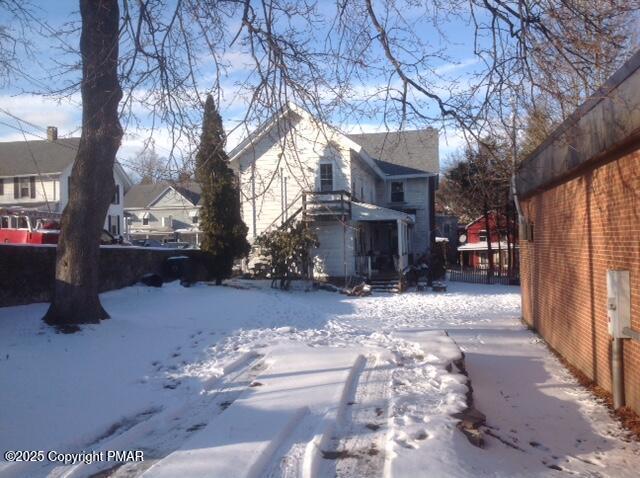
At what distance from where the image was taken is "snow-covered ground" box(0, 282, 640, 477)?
221 inches

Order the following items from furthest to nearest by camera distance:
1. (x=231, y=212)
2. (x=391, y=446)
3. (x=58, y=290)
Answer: (x=231, y=212) < (x=58, y=290) < (x=391, y=446)

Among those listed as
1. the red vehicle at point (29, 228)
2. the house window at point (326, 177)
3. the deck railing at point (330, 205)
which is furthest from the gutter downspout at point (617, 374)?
the house window at point (326, 177)

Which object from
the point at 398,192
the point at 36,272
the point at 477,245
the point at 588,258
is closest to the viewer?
the point at 588,258

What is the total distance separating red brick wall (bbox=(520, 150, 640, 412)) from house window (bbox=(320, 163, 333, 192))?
1598 cm

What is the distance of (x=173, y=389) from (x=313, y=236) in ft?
57.6

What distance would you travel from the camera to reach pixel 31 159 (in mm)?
40406

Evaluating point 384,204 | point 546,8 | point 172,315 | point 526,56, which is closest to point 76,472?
point 526,56

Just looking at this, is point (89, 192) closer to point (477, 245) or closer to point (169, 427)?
point (169, 427)

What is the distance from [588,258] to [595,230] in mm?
553

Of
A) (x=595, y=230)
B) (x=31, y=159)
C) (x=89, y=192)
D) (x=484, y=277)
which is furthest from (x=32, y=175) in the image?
(x=595, y=230)

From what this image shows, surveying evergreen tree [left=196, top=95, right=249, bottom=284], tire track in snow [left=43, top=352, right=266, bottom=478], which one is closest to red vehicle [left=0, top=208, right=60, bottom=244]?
evergreen tree [left=196, top=95, right=249, bottom=284]

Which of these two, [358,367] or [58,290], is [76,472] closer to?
[358,367]

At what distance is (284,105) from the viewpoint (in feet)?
30.2

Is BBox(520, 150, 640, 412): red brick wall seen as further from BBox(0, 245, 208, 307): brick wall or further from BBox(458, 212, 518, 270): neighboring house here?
BBox(458, 212, 518, 270): neighboring house
